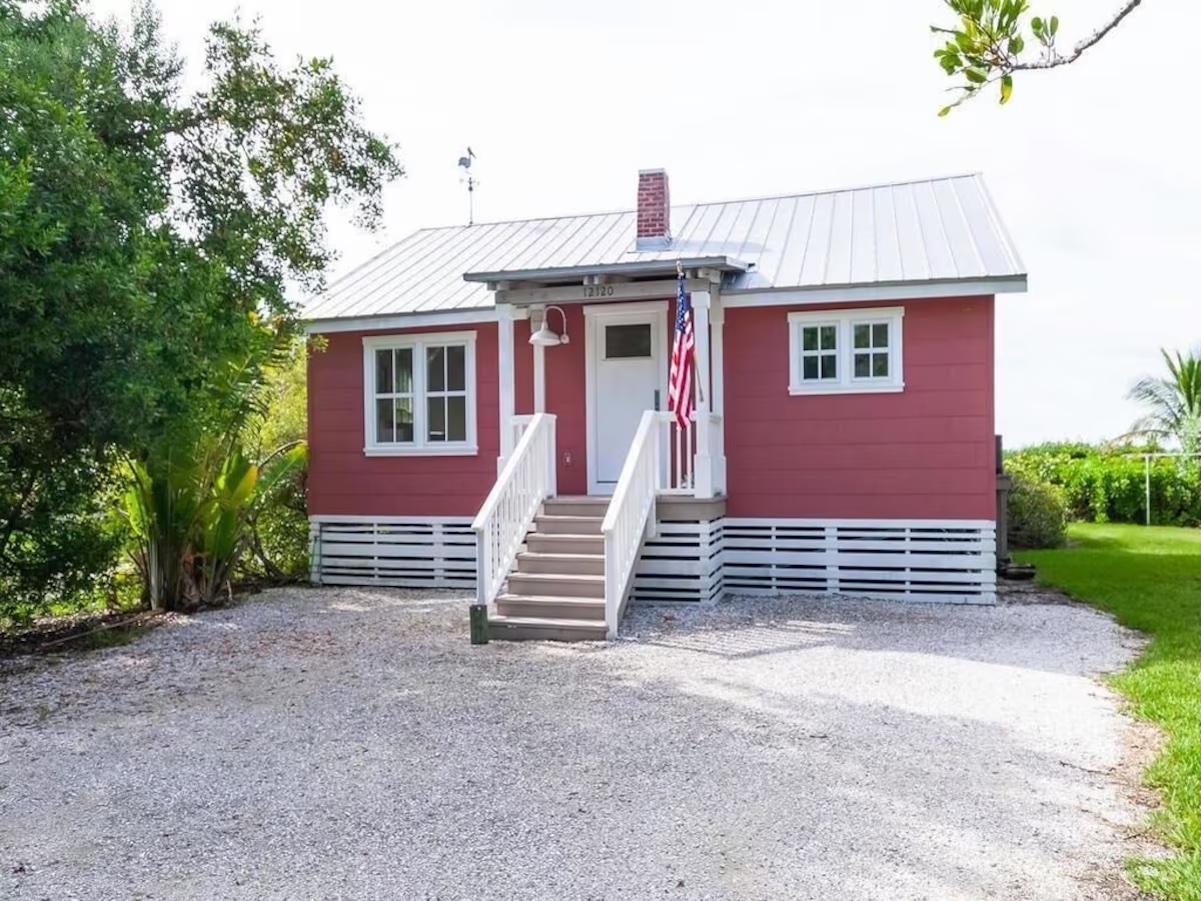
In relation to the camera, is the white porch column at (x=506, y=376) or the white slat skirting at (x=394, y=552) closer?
the white porch column at (x=506, y=376)

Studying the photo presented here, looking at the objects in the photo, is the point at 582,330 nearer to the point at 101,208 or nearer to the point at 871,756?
the point at 101,208

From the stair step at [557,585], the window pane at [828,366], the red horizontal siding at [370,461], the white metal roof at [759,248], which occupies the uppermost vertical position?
the white metal roof at [759,248]

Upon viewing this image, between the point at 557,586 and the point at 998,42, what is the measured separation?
637 cm

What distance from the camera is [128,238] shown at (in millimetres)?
A: 6891

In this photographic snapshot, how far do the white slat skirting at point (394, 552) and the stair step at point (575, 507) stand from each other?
Answer: 1.74 metres

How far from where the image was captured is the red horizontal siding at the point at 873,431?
9.91 meters

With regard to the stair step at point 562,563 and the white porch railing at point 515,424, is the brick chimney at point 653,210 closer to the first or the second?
the white porch railing at point 515,424

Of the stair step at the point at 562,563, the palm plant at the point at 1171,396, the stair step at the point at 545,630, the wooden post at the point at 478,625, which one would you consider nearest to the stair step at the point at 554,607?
the stair step at the point at 545,630

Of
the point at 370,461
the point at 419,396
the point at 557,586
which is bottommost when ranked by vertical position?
the point at 557,586

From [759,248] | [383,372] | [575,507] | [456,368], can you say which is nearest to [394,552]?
[383,372]

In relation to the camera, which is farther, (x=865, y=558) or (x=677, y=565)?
(x=865, y=558)

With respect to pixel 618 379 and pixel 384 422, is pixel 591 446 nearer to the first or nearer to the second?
pixel 618 379

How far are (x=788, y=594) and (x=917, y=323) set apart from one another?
3125 mm

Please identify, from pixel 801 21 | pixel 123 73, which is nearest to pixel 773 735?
pixel 801 21
